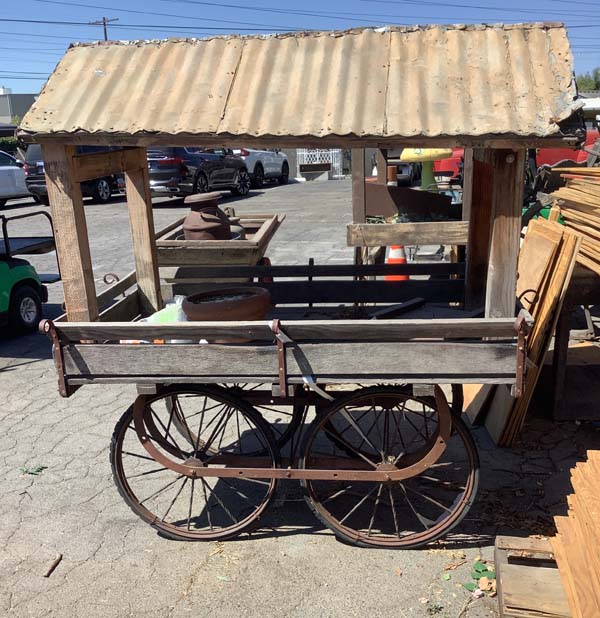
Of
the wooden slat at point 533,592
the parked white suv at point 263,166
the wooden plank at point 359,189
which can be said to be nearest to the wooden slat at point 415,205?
the wooden plank at point 359,189

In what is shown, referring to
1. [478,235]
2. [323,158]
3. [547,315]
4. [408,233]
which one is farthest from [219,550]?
[323,158]

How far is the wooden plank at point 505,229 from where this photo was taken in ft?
9.88

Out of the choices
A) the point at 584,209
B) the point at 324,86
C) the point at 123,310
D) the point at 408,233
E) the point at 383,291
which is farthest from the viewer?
the point at 408,233

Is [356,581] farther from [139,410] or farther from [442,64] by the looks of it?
[442,64]

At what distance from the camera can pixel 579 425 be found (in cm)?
472

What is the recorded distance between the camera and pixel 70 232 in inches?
133

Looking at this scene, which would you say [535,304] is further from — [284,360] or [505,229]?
[284,360]

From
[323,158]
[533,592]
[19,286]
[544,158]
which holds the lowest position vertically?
[323,158]

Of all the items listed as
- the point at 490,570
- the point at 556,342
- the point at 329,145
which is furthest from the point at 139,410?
the point at 556,342

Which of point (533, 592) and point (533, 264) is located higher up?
point (533, 264)

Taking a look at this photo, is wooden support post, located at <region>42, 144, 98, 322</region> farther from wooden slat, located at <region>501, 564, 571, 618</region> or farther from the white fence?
the white fence

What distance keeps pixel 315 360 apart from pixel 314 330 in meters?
0.15

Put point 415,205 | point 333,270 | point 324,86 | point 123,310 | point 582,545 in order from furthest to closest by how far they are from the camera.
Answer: point 415,205 < point 333,270 < point 123,310 < point 324,86 < point 582,545

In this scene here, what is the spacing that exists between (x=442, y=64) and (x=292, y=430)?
2189 millimetres
